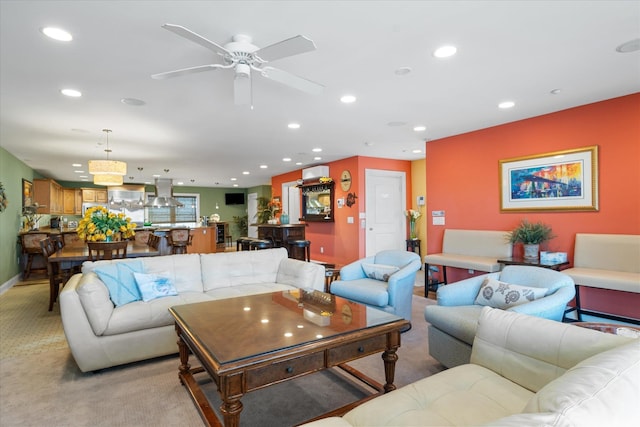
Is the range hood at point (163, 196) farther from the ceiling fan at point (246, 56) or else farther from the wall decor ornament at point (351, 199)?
the ceiling fan at point (246, 56)

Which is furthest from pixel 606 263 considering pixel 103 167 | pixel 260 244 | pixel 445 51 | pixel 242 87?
pixel 103 167

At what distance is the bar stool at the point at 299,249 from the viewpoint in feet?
23.5

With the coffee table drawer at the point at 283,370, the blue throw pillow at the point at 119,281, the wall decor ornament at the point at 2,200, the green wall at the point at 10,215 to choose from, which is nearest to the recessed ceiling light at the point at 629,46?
the coffee table drawer at the point at 283,370

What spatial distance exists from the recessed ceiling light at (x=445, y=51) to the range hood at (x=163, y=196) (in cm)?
931

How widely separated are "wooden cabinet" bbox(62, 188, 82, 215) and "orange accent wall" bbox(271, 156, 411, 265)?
7804mm

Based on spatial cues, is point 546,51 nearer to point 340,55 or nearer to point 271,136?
point 340,55

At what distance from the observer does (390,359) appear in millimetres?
2137

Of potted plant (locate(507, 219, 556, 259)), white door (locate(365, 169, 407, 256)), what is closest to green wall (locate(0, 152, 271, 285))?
white door (locate(365, 169, 407, 256))

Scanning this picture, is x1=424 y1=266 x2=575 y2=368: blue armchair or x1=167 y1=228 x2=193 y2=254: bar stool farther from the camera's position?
x1=167 y1=228 x2=193 y2=254: bar stool

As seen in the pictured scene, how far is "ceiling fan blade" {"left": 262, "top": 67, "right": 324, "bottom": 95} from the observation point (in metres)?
2.30

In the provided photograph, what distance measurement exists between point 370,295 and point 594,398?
2.51 metres

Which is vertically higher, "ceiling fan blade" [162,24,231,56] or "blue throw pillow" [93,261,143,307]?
"ceiling fan blade" [162,24,231,56]

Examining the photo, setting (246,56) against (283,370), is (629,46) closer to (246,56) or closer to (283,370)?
(246,56)

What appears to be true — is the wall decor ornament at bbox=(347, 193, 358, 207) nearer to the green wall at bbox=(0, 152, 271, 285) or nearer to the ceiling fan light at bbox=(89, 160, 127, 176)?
the ceiling fan light at bbox=(89, 160, 127, 176)
